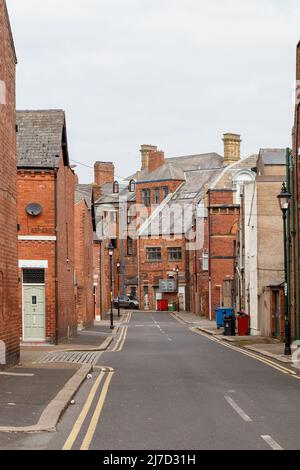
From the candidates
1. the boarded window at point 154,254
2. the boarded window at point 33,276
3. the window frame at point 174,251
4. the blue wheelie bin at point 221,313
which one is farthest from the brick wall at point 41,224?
the boarded window at point 154,254

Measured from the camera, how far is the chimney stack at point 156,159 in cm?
11788

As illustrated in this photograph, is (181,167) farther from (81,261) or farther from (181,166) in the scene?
(81,261)

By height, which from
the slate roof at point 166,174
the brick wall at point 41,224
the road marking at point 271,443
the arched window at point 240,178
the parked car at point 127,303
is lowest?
the parked car at point 127,303

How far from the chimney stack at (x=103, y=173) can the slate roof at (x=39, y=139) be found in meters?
85.5

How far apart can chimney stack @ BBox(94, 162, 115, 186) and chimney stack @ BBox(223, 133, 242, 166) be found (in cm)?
1984

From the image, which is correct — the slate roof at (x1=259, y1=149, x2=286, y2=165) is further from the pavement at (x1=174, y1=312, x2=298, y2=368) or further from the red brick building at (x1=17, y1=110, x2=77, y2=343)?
the red brick building at (x1=17, y1=110, x2=77, y2=343)

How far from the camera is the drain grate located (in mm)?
26853

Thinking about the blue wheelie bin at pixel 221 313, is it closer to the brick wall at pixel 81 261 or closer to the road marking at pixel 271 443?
the brick wall at pixel 81 261

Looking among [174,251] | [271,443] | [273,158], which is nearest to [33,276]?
[273,158]

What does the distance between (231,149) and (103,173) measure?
21.4 metres

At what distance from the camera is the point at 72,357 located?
28.8 m

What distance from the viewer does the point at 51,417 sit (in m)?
13.9

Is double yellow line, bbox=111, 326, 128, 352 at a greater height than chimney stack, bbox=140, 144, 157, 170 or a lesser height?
lesser

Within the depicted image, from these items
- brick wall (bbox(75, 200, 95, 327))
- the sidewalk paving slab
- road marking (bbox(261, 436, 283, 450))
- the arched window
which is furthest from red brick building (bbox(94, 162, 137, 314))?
road marking (bbox(261, 436, 283, 450))
